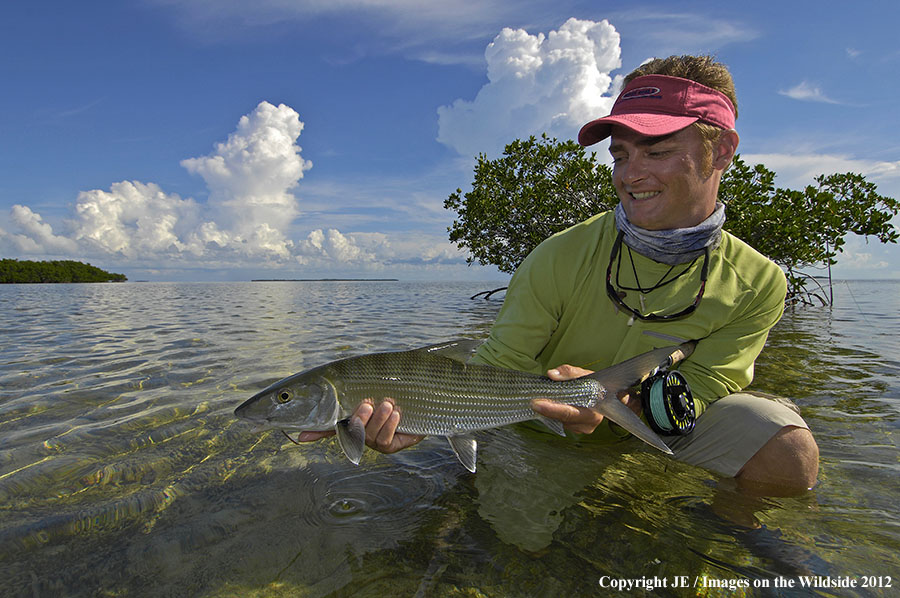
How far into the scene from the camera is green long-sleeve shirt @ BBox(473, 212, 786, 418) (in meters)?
3.68

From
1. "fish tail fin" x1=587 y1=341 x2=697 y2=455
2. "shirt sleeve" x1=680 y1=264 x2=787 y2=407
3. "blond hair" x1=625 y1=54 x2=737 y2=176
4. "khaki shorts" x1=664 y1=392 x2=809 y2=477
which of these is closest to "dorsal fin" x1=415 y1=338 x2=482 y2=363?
"fish tail fin" x1=587 y1=341 x2=697 y2=455

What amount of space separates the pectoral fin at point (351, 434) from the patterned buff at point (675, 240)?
8.21ft

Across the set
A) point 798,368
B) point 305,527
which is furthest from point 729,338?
point 798,368

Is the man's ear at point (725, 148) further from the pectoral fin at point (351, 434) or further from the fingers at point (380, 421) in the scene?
A: the pectoral fin at point (351, 434)

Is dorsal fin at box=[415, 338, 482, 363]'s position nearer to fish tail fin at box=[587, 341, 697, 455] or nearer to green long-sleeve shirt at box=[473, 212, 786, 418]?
green long-sleeve shirt at box=[473, 212, 786, 418]

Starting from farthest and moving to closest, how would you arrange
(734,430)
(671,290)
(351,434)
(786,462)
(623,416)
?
(671,290)
(734,430)
(786,462)
(351,434)
(623,416)

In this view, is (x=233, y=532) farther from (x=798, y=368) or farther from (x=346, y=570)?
(x=798, y=368)

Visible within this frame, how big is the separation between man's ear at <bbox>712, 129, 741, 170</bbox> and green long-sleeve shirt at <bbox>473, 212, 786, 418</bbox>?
642 millimetres

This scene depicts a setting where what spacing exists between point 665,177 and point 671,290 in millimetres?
889

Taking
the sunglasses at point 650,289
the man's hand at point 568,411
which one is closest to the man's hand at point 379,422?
the man's hand at point 568,411

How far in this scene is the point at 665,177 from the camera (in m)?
3.39

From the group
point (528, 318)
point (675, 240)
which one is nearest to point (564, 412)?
point (528, 318)

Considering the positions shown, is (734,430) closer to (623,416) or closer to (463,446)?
(623,416)

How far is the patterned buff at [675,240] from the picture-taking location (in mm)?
3520
